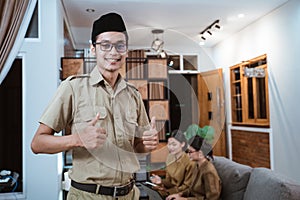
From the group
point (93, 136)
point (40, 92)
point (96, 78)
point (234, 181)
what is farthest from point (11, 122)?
point (93, 136)

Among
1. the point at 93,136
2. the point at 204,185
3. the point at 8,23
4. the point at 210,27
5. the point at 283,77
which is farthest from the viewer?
the point at 210,27

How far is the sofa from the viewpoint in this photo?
153 centimetres

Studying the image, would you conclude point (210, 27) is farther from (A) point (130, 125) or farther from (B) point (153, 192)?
(A) point (130, 125)

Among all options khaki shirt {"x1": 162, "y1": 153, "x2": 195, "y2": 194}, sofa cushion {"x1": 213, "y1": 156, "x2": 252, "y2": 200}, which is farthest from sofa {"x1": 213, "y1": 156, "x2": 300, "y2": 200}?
khaki shirt {"x1": 162, "y1": 153, "x2": 195, "y2": 194}

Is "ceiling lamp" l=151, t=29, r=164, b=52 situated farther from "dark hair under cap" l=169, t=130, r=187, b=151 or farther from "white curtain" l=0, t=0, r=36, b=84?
"white curtain" l=0, t=0, r=36, b=84

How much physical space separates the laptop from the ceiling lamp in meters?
0.75

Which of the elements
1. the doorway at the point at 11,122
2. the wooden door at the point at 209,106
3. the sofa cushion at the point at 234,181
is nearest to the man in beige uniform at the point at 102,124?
the wooden door at the point at 209,106

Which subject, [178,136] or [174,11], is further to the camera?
[174,11]

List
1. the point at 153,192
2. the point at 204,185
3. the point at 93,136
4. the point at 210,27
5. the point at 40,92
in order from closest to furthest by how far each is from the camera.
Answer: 1. the point at 93,136
2. the point at 153,192
3. the point at 204,185
4. the point at 40,92
5. the point at 210,27

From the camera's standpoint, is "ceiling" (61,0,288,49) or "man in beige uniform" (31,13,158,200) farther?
"ceiling" (61,0,288,49)

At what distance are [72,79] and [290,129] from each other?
336cm

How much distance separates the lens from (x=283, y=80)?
374 cm

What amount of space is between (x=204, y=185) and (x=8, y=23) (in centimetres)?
204

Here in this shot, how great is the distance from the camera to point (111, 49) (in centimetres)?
89
